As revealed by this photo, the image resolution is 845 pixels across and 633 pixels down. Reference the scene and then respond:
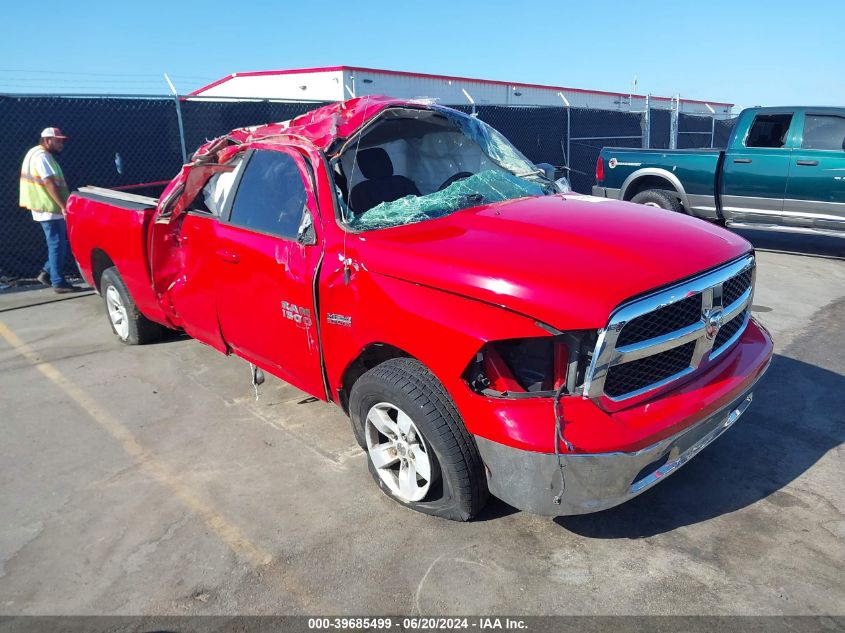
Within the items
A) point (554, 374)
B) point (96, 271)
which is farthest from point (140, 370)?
point (554, 374)

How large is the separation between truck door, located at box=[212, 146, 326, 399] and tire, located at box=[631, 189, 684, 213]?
273 inches

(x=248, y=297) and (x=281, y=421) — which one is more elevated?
(x=248, y=297)

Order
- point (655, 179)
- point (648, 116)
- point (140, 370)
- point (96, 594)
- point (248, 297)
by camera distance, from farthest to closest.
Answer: point (648, 116), point (655, 179), point (140, 370), point (248, 297), point (96, 594)

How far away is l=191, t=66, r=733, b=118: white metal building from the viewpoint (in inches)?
821

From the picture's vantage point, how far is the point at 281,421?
4.29 m

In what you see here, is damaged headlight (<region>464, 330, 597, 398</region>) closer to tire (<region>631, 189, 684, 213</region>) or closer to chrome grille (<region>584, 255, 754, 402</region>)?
chrome grille (<region>584, 255, 754, 402</region>)

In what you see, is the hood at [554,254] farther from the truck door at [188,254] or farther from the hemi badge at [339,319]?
the truck door at [188,254]

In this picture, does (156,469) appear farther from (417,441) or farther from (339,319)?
(417,441)

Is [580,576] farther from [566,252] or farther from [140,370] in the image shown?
[140,370]

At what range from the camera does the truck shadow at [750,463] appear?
3094 millimetres

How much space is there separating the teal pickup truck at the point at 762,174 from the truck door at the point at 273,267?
23.1ft

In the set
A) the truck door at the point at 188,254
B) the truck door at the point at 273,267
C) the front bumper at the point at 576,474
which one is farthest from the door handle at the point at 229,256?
the front bumper at the point at 576,474

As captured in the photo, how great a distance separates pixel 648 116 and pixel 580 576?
15.6 m

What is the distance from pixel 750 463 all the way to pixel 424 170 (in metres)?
2.53
